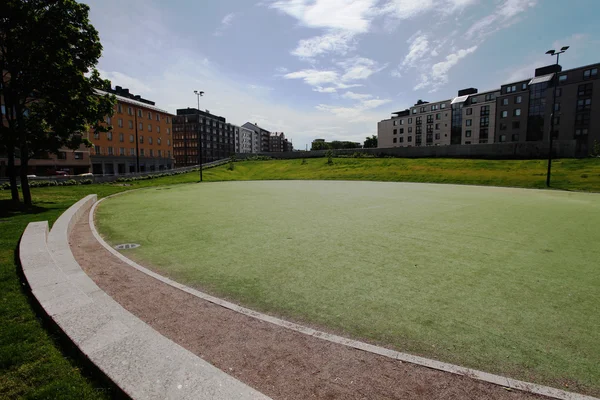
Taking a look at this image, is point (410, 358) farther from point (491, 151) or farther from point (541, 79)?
point (541, 79)

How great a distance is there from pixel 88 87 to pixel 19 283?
14.0 metres

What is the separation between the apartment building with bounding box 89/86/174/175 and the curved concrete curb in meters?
58.7

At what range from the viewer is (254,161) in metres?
74.1

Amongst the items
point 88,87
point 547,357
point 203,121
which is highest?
point 203,121

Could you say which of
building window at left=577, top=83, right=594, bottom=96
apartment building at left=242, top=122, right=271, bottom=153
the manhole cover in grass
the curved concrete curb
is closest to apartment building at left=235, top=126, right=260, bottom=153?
apartment building at left=242, top=122, right=271, bottom=153

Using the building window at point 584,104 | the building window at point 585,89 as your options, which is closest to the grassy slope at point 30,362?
the building window at point 584,104

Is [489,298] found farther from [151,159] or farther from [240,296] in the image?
[151,159]

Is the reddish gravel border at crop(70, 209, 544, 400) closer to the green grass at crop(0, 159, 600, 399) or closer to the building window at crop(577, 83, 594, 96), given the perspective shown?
the green grass at crop(0, 159, 600, 399)

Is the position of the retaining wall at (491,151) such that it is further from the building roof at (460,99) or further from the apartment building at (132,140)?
the apartment building at (132,140)

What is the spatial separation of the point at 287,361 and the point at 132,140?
7367 cm

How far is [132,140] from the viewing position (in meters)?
66.2

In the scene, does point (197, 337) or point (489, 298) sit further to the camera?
point (489, 298)

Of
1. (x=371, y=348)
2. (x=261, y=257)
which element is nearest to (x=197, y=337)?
(x=371, y=348)

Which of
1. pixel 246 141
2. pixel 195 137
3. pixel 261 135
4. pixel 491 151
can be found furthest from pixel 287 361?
pixel 261 135
